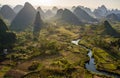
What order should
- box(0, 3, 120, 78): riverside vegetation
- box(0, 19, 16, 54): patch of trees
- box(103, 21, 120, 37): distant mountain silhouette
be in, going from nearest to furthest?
1. box(0, 3, 120, 78): riverside vegetation
2. box(0, 19, 16, 54): patch of trees
3. box(103, 21, 120, 37): distant mountain silhouette

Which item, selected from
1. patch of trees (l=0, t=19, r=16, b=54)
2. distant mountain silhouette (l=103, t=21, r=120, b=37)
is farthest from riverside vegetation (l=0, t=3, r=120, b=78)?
distant mountain silhouette (l=103, t=21, r=120, b=37)

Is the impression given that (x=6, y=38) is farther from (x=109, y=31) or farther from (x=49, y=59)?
(x=109, y=31)

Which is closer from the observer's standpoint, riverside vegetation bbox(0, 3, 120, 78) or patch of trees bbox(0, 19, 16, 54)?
riverside vegetation bbox(0, 3, 120, 78)

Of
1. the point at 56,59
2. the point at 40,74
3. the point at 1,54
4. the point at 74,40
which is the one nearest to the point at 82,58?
the point at 56,59

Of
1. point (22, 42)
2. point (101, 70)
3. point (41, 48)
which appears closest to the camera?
point (101, 70)

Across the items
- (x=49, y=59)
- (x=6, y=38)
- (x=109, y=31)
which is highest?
(x=6, y=38)

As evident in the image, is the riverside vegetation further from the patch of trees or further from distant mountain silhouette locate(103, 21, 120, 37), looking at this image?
distant mountain silhouette locate(103, 21, 120, 37)

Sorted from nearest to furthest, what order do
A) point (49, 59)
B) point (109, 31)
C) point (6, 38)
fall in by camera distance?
1. point (49, 59)
2. point (6, 38)
3. point (109, 31)

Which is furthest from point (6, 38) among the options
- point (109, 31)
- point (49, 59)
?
point (109, 31)

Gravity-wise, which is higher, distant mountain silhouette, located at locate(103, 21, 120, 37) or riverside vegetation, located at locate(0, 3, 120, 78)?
distant mountain silhouette, located at locate(103, 21, 120, 37)

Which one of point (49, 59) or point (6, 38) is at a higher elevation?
point (6, 38)

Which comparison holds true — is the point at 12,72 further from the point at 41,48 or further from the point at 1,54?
the point at 41,48
